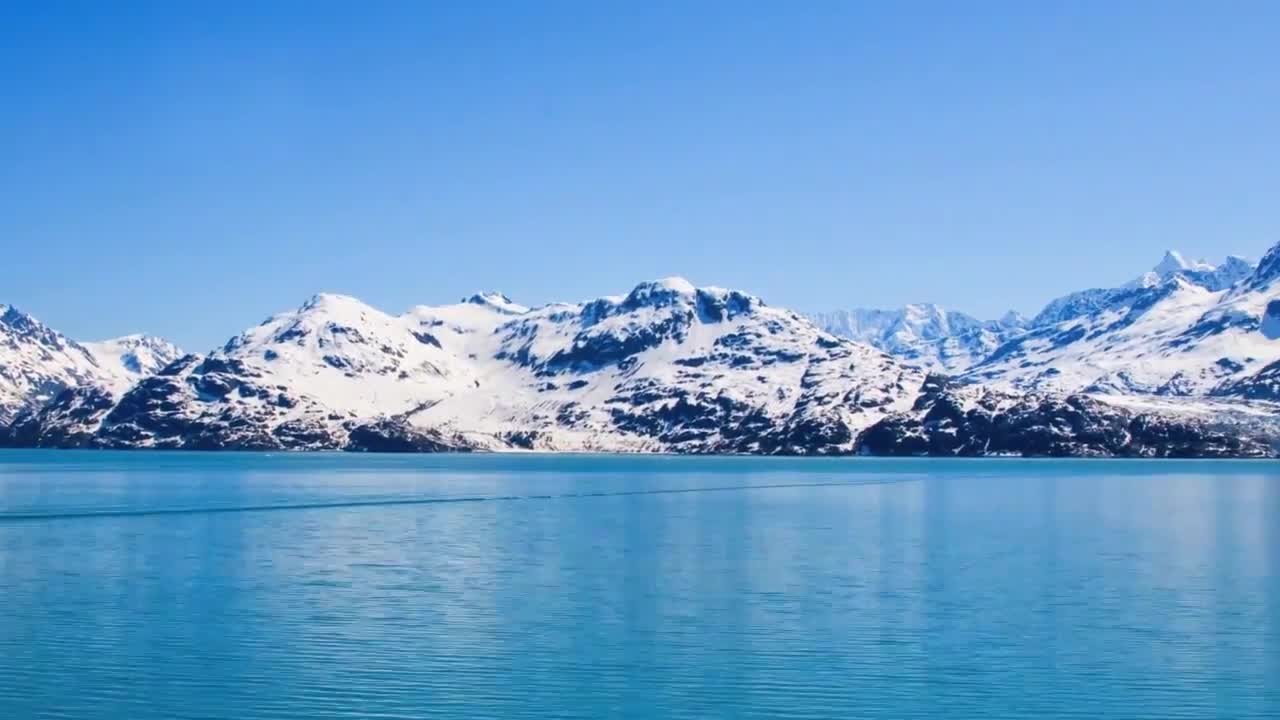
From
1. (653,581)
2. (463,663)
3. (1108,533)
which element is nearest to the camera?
(463,663)

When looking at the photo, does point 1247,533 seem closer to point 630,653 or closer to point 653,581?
point 653,581

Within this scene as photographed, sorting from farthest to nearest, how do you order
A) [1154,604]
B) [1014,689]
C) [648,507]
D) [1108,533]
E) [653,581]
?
[648,507] < [1108,533] < [653,581] < [1154,604] < [1014,689]

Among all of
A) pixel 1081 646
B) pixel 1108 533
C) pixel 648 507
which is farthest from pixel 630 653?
pixel 648 507

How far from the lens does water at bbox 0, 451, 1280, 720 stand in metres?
53.9

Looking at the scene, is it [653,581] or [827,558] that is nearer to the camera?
[653,581]

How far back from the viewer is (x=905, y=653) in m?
63.5

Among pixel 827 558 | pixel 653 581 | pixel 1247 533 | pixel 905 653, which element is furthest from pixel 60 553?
pixel 1247 533

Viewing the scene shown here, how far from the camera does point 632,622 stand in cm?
7244

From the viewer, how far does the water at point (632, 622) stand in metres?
53.9

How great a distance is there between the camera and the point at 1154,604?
79750 millimetres

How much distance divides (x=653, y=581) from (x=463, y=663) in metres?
31.7

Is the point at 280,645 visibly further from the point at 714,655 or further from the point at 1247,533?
the point at 1247,533

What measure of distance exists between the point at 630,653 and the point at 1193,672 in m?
23.9

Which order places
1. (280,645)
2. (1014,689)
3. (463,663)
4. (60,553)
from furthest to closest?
(60,553) → (280,645) → (463,663) → (1014,689)
